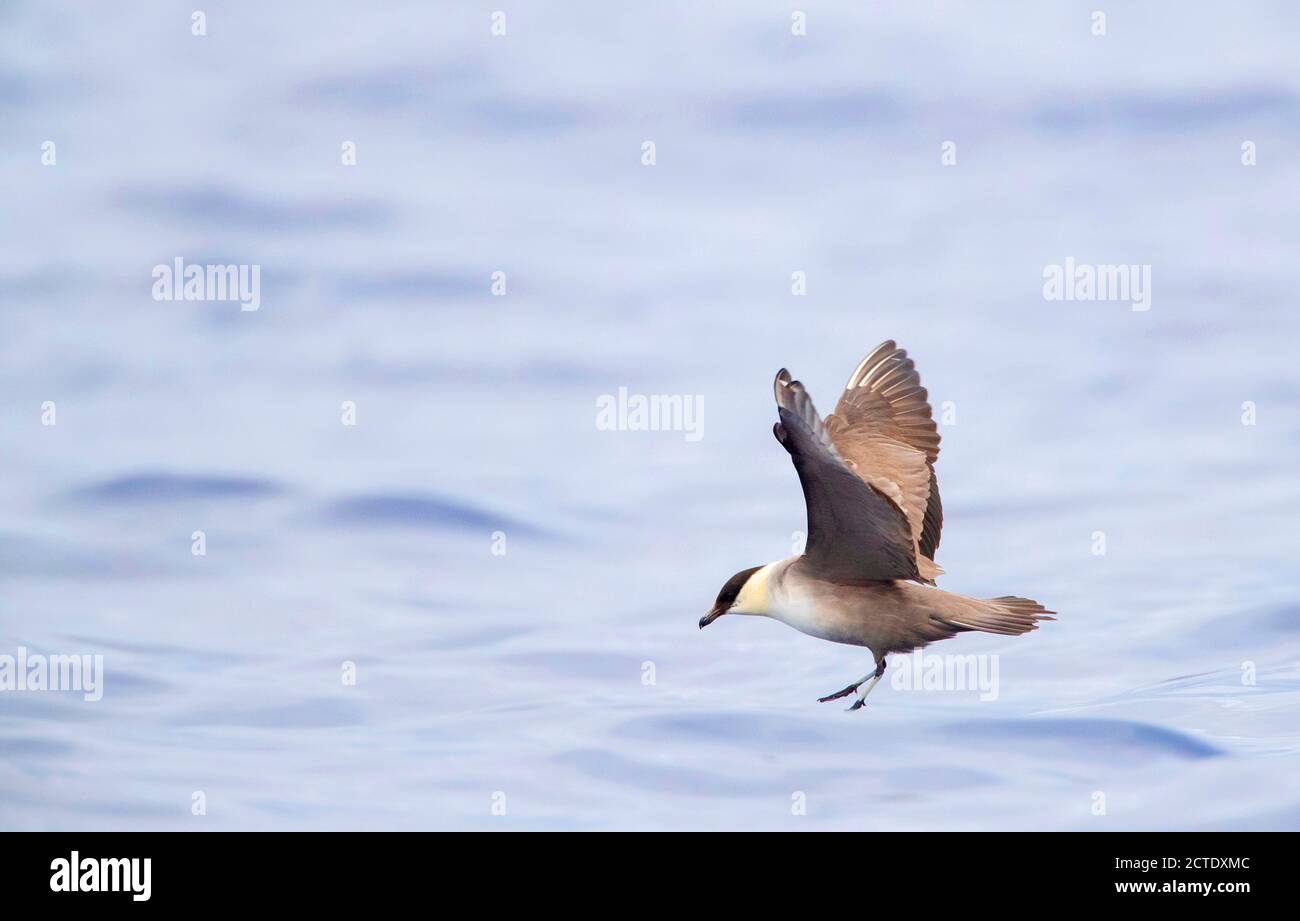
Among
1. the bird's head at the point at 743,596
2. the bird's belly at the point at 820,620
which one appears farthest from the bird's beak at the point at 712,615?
the bird's belly at the point at 820,620

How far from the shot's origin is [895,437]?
10531mm

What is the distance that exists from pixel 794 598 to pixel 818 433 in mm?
2002

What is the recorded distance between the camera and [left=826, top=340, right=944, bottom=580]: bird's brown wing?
401 inches

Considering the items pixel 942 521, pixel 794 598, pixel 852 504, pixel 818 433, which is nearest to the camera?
pixel 818 433

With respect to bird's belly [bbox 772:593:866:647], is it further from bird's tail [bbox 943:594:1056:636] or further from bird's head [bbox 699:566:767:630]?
bird's tail [bbox 943:594:1056:636]

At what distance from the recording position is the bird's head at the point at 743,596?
10008 mm

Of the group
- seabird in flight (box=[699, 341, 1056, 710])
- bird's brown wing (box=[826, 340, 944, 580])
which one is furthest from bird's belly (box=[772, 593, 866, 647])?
bird's brown wing (box=[826, 340, 944, 580])

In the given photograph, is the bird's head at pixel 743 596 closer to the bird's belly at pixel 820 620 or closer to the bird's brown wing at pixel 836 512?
the bird's belly at pixel 820 620

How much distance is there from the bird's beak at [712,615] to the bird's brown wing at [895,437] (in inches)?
48.1

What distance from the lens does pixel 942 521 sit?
410 inches

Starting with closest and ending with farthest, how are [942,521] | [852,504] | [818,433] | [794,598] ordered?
[818,433], [852,504], [794,598], [942,521]

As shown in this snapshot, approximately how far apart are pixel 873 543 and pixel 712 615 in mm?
1406
